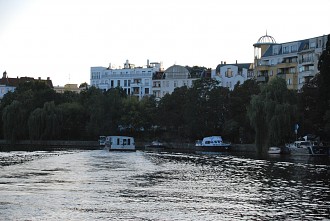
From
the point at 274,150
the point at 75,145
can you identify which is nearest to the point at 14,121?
the point at 75,145

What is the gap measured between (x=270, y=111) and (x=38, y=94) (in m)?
96.4

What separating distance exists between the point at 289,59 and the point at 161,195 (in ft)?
409

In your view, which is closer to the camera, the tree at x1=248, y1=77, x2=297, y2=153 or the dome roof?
the tree at x1=248, y1=77, x2=297, y2=153

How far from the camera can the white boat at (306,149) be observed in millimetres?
108250

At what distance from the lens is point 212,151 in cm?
13162

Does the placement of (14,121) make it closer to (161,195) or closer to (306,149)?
(306,149)

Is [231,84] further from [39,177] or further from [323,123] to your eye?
[39,177]

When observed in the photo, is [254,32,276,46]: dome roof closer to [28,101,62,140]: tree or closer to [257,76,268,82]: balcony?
[257,76,268,82]: balcony

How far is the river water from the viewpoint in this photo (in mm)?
35031

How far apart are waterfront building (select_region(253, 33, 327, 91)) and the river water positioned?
85.5 m

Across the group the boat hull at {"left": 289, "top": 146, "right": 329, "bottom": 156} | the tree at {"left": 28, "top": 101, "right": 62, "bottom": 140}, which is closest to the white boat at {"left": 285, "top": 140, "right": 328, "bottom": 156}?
the boat hull at {"left": 289, "top": 146, "right": 329, "bottom": 156}

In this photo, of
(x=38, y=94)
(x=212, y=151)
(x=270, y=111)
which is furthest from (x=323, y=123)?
(x=38, y=94)

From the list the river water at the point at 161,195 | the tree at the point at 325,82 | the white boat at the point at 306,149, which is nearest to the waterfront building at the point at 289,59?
the white boat at the point at 306,149

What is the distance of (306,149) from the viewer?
10975cm
